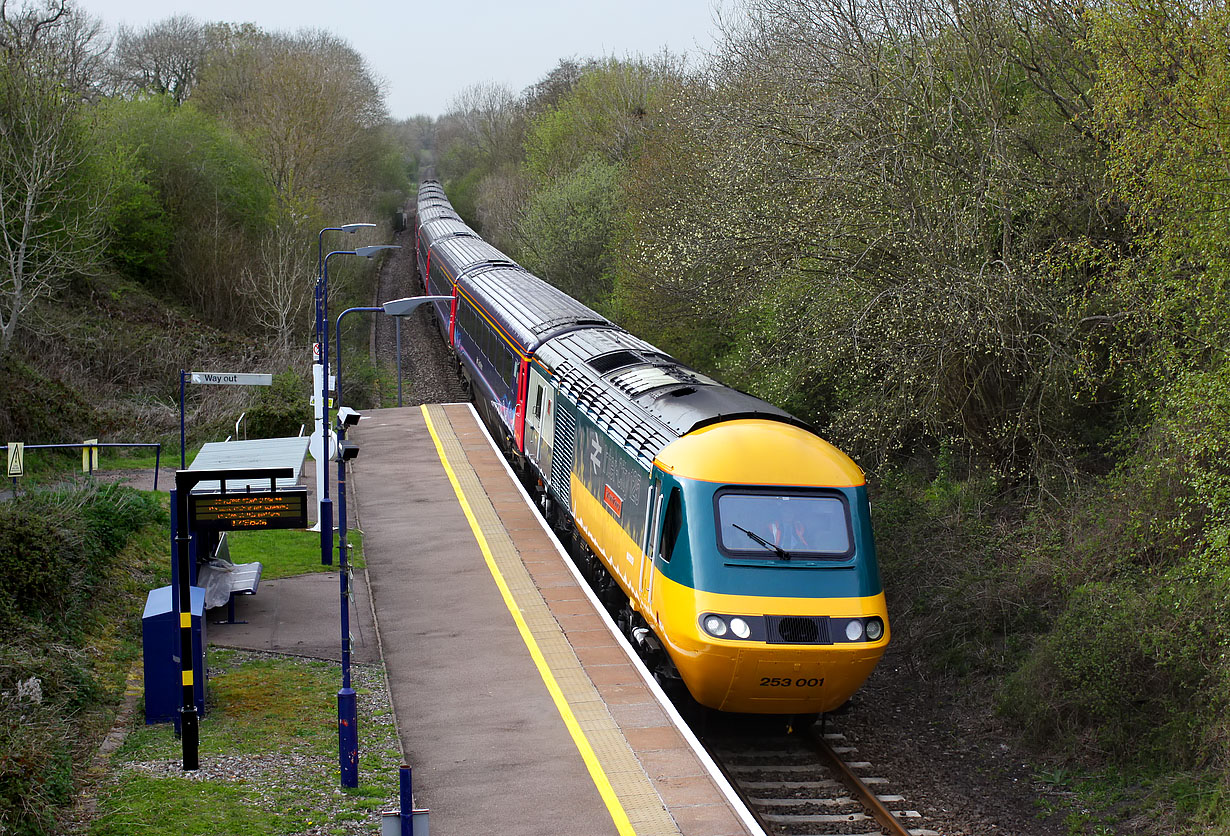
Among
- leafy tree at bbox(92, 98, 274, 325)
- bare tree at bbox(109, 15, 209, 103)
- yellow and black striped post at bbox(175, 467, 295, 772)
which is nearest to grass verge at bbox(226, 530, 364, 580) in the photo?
yellow and black striped post at bbox(175, 467, 295, 772)

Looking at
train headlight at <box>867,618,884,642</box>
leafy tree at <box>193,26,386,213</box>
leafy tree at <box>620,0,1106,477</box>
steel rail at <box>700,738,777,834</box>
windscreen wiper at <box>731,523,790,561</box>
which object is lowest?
steel rail at <box>700,738,777,834</box>

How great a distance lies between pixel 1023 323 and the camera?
587 inches

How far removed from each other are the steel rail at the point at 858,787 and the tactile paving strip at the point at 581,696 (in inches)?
90.6

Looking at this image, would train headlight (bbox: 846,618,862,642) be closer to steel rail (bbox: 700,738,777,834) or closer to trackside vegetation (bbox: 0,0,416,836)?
steel rail (bbox: 700,738,777,834)

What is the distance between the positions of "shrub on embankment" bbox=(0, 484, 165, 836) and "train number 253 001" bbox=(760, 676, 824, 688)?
6.00 meters

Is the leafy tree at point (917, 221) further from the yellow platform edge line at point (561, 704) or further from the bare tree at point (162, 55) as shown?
the bare tree at point (162, 55)

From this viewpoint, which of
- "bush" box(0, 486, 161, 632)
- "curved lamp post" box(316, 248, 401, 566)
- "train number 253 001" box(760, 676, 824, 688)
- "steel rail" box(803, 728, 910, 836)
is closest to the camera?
"steel rail" box(803, 728, 910, 836)

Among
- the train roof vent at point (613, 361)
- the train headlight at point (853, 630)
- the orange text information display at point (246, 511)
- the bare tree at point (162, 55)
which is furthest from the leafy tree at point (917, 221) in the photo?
the bare tree at point (162, 55)

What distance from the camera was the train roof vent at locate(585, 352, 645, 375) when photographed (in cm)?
1531

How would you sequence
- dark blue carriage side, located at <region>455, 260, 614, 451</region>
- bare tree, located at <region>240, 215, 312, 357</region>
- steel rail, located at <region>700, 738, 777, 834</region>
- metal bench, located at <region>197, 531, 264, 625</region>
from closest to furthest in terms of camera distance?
steel rail, located at <region>700, 738, 777, 834</region>, metal bench, located at <region>197, 531, 264, 625</region>, dark blue carriage side, located at <region>455, 260, 614, 451</region>, bare tree, located at <region>240, 215, 312, 357</region>

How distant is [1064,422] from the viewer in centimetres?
1578

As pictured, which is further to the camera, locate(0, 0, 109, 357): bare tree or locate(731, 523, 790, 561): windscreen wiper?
locate(0, 0, 109, 357): bare tree

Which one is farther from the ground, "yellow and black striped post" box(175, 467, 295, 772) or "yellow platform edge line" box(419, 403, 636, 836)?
"yellow and black striped post" box(175, 467, 295, 772)

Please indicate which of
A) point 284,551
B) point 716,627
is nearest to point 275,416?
point 284,551
